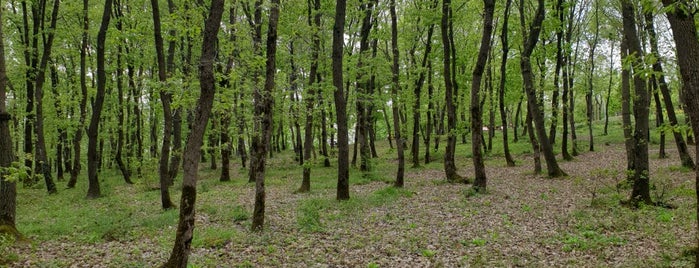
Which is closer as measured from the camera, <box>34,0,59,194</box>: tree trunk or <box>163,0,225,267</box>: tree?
<box>163,0,225,267</box>: tree

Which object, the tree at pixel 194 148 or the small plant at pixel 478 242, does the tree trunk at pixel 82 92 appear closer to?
the tree at pixel 194 148

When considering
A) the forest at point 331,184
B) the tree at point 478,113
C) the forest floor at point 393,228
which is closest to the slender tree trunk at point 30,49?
the forest at point 331,184

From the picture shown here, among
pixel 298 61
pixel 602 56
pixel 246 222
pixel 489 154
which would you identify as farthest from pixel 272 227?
pixel 602 56

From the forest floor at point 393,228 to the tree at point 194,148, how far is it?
4.80ft

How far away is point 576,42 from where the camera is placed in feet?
90.5

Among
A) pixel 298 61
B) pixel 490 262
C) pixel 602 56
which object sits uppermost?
pixel 602 56

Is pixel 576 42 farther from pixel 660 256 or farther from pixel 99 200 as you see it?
pixel 99 200

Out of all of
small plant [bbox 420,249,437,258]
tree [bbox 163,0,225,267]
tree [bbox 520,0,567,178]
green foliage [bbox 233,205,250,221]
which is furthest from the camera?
tree [bbox 520,0,567,178]

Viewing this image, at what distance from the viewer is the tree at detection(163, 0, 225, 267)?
21.6 feet

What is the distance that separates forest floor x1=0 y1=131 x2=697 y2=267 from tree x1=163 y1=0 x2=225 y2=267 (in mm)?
1464

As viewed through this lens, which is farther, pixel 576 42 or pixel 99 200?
pixel 576 42

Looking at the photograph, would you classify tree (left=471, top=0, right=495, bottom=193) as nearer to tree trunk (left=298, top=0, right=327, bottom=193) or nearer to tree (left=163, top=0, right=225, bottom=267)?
tree trunk (left=298, top=0, right=327, bottom=193)

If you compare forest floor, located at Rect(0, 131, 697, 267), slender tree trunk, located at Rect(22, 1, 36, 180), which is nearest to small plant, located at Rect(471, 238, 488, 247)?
forest floor, located at Rect(0, 131, 697, 267)

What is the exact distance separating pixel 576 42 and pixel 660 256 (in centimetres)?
2414
